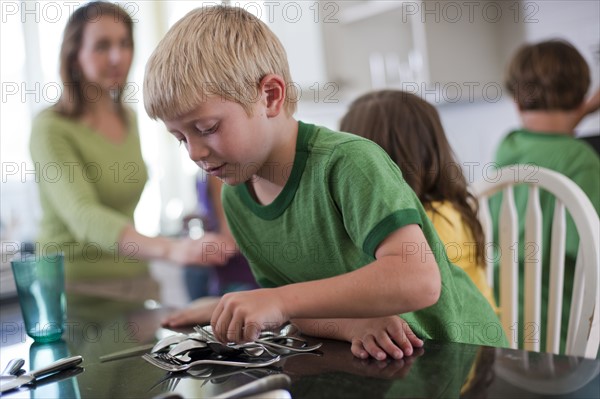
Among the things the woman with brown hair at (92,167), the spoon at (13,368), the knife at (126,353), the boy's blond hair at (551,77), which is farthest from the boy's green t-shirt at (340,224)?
the boy's blond hair at (551,77)

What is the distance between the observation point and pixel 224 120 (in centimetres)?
79

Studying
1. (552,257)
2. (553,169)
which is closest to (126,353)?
(552,257)

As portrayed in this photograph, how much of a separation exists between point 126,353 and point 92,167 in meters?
0.92

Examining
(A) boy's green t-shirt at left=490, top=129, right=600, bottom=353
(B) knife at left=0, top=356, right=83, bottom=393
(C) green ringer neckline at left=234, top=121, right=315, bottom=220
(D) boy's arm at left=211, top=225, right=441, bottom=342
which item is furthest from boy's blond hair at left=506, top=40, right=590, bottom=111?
(B) knife at left=0, top=356, right=83, bottom=393

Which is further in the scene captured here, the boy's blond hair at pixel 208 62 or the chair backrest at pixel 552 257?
the chair backrest at pixel 552 257

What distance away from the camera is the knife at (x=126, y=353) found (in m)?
0.82

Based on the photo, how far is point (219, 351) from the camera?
765 millimetres

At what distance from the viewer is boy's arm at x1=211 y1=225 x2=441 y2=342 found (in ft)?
2.28

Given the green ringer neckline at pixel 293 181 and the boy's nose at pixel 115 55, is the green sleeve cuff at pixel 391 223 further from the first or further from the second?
the boy's nose at pixel 115 55

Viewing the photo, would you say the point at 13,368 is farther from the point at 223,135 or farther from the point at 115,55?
the point at 115,55

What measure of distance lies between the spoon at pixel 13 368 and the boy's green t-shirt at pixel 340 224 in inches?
13.8

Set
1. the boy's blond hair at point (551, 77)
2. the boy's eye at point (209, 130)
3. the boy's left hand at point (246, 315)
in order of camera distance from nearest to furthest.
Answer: the boy's left hand at point (246, 315), the boy's eye at point (209, 130), the boy's blond hair at point (551, 77)

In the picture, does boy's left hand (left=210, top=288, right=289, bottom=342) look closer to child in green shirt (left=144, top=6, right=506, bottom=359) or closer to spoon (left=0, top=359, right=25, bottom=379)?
child in green shirt (left=144, top=6, right=506, bottom=359)

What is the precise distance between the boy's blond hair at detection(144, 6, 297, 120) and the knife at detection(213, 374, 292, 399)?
0.34 metres
